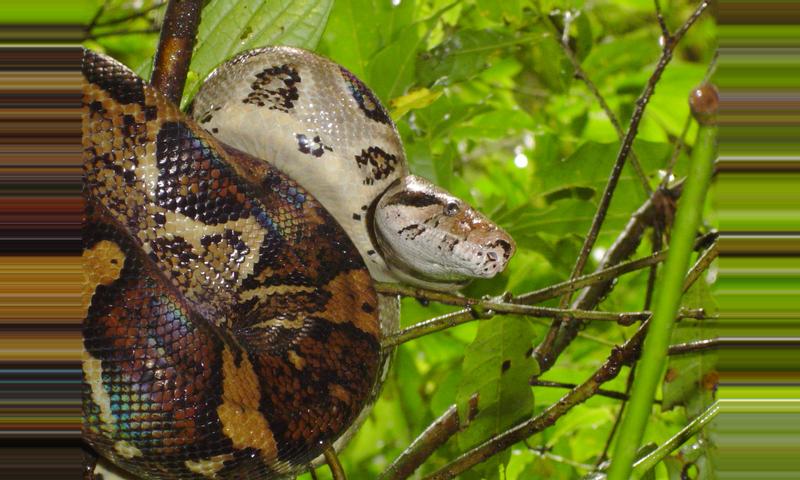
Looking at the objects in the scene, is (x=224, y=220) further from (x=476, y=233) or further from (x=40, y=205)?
(x=476, y=233)

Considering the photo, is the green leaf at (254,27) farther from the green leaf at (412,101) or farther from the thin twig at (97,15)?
the thin twig at (97,15)

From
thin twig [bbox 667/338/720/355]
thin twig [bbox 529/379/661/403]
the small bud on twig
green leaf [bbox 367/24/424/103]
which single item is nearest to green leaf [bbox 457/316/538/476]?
thin twig [bbox 529/379/661/403]

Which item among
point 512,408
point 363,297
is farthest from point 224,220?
point 512,408

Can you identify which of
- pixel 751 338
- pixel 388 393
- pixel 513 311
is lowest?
pixel 751 338

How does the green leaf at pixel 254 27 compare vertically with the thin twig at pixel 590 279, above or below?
above

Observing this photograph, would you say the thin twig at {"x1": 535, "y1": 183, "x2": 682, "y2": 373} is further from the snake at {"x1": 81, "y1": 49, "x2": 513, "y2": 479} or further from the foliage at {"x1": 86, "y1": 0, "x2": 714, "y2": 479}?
the snake at {"x1": 81, "y1": 49, "x2": 513, "y2": 479}

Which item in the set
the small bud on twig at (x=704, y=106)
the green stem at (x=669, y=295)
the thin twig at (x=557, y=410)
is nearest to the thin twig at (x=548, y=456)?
the thin twig at (x=557, y=410)

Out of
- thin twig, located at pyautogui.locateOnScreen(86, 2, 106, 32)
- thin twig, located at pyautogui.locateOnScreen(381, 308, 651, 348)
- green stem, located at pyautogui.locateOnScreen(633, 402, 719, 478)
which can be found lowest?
green stem, located at pyautogui.locateOnScreen(633, 402, 719, 478)
